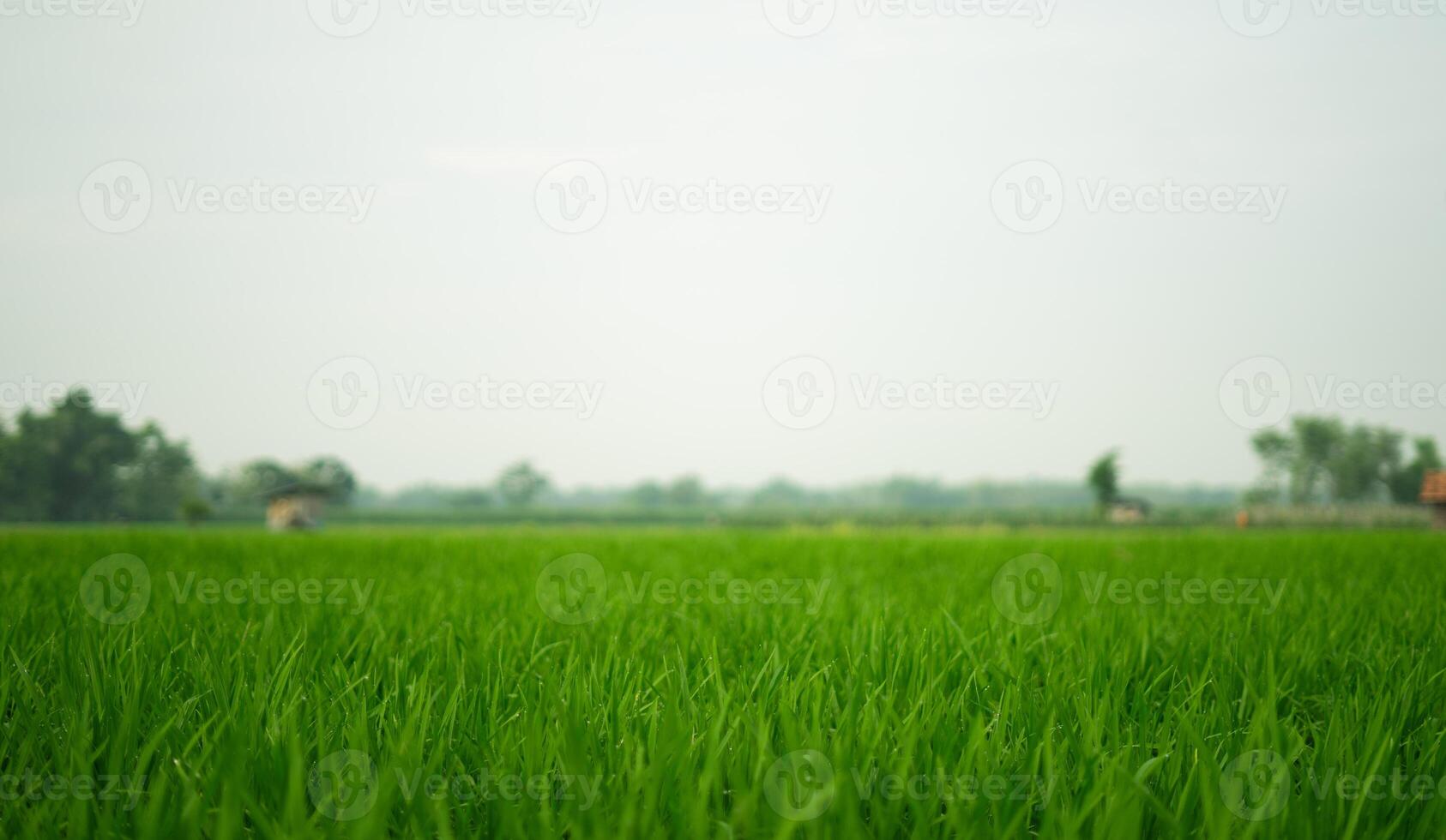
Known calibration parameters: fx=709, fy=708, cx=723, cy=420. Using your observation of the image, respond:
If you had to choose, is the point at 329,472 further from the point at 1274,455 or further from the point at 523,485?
the point at 1274,455

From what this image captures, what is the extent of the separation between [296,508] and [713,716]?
3222 centimetres

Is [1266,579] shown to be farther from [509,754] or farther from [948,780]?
[509,754]

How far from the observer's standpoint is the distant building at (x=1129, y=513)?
3909 centimetres

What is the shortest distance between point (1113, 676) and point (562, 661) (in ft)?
6.07

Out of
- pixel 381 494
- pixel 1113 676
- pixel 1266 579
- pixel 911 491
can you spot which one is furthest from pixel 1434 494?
pixel 381 494

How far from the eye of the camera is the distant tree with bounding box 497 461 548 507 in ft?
267

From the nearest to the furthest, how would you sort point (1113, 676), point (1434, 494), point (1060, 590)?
point (1113, 676), point (1060, 590), point (1434, 494)

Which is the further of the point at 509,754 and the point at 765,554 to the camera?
the point at 765,554

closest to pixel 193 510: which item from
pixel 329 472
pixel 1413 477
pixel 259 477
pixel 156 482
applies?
pixel 156 482

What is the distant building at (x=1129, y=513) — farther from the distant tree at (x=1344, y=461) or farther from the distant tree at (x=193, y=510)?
the distant tree at (x=193, y=510)

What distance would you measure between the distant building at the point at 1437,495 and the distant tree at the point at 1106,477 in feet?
70.9

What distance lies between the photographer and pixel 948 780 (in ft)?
4.48

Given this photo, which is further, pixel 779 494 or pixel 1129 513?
pixel 779 494

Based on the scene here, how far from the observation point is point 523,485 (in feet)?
272
